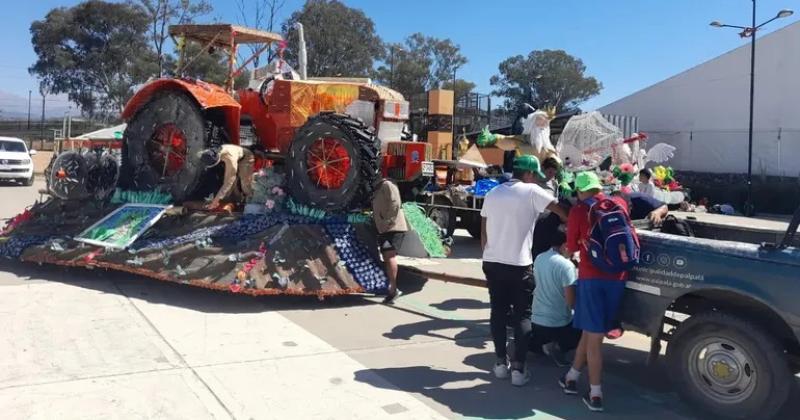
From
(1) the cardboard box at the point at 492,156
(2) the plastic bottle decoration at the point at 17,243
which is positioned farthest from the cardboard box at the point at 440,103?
(2) the plastic bottle decoration at the point at 17,243

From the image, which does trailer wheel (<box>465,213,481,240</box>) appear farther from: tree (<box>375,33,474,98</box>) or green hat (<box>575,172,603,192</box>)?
tree (<box>375,33,474,98</box>)

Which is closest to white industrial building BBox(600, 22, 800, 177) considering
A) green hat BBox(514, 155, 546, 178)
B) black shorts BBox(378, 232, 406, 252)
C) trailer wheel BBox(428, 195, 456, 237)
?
trailer wheel BBox(428, 195, 456, 237)

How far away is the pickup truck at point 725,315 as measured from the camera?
12.8 feet

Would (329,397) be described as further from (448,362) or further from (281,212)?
(281,212)

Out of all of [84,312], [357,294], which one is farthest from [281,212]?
[84,312]

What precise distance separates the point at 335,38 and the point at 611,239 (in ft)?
108

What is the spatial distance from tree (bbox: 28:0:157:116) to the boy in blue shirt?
1391 inches

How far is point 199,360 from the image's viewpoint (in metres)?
5.08

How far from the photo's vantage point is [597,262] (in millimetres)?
4340

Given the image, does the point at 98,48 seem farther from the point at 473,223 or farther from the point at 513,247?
the point at 513,247

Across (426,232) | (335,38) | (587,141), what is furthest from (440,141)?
(335,38)

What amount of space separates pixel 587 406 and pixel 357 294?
315 centimetres

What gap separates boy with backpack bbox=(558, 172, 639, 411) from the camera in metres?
4.29

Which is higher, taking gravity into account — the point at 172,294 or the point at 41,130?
the point at 41,130
